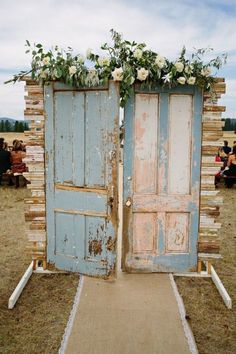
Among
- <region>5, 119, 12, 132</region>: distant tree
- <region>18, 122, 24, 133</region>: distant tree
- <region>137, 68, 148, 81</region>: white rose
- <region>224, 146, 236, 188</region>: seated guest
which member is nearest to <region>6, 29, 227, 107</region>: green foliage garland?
<region>137, 68, 148, 81</region>: white rose

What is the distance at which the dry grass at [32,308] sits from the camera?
4.09 metres

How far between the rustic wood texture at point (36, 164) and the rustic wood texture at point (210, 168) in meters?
2.15

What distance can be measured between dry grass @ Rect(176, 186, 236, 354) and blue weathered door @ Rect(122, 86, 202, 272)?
41cm

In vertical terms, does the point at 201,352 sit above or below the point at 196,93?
below

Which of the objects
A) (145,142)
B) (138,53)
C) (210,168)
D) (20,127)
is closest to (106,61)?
(138,53)

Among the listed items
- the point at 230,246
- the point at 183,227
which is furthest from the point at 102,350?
the point at 230,246

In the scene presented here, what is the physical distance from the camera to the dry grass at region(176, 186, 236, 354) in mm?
4122

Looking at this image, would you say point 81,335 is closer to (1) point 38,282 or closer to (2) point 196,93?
(1) point 38,282

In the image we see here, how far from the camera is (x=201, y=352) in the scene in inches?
155

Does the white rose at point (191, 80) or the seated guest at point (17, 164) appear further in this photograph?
the seated guest at point (17, 164)

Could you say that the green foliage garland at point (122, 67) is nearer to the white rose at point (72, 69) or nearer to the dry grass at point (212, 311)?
the white rose at point (72, 69)

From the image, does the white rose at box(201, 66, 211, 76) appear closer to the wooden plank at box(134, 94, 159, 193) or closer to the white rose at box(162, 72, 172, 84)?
the white rose at box(162, 72, 172, 84)

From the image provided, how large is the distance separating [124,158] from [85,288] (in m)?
1.77

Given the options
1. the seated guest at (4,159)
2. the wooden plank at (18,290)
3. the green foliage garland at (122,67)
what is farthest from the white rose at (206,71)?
the seated guest at (4,159)
